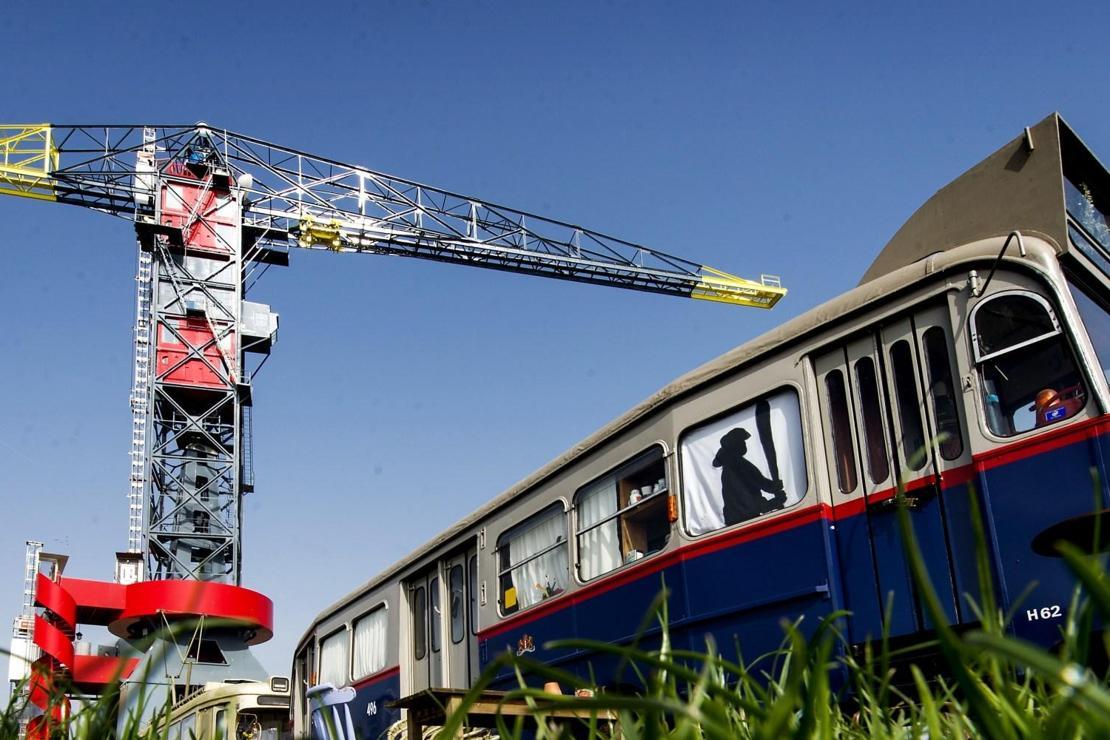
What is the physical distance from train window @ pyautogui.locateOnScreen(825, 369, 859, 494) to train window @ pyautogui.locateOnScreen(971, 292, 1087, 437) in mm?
836

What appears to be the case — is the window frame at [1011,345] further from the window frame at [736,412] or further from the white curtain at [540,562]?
the white curtain at [540,562]

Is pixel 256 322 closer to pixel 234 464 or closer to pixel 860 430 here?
pixel 234 464

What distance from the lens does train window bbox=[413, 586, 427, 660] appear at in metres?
11.3

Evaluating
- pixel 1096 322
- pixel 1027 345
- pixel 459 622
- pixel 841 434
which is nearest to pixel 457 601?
pixel 459 622

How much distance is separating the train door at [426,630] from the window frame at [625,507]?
310cm

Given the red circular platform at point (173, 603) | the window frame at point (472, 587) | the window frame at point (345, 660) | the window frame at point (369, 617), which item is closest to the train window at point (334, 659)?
→ the window frame at point (345, 660)

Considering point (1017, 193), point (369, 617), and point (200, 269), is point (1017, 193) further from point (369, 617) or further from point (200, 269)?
point (200, 269)

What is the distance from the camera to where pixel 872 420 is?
615cm

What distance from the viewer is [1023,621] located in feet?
17.2

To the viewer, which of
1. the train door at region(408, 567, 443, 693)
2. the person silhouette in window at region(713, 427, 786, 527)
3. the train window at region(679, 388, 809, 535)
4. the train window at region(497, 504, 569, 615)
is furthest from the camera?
the train door at region(408, 567, 443, 693)

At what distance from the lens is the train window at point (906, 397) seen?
5898 millimetres

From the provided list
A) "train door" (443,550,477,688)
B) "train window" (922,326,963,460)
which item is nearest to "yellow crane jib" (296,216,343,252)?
"train door" (443,550,477,688)

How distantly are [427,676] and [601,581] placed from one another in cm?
396

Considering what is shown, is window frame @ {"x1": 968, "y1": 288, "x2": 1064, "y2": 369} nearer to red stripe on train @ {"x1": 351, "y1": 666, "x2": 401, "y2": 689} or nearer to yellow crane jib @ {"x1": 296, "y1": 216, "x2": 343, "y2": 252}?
red stripe on train @ {"x1": 351, "y1": 666, "x2": 401, "y2": 689}
